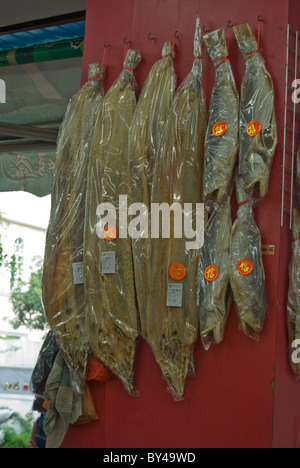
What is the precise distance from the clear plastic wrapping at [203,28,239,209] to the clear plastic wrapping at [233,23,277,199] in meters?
0.04

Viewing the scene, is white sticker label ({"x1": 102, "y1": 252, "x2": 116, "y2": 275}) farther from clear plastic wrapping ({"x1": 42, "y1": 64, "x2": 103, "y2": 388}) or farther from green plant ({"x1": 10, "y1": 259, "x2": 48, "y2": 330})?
green plant ({"x1": 10, "y1": 259, "x2": 48, "y2": 330})

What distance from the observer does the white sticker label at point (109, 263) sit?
2.65 meters

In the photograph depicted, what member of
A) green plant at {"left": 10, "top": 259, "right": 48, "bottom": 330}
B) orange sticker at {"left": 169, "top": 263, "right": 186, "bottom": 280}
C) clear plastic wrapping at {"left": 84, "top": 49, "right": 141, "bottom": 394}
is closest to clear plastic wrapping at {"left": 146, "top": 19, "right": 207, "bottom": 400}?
orange sticker at {"left": 169, "top": 263, "right": 186, "bottom": 280}

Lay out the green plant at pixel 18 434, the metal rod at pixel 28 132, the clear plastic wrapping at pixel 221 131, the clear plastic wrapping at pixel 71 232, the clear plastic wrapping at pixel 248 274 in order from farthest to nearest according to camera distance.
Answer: the metal rod at pixel 28 132 → the green plant at pixel 18 434 → the clear plastic wrapping at pixel 71 232 → the clear plastic wrapping at pixel 221 131 → the clear plastic wrapping at pixel 248 274

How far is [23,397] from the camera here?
382 centimetres

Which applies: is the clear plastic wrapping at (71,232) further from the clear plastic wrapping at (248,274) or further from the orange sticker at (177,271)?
the clear plastic wrapping at (248,274)

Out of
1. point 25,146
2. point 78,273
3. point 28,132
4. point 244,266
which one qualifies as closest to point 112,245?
point 78,273

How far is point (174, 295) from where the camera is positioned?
2469mm

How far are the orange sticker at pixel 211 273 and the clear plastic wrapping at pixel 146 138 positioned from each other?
1.00ft

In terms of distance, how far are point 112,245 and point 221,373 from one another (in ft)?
2.38

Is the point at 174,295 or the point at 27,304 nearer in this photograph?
the point at 174,295

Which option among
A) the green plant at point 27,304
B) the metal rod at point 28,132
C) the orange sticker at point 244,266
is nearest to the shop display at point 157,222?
the orange sticker at point 244,266

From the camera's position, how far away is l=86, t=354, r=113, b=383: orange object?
8.79ft

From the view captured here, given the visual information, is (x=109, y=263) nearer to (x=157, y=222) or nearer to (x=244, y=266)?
(x=157, y=222)
